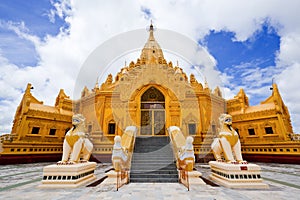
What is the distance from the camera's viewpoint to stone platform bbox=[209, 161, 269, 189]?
17.5 ft

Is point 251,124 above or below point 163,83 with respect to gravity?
below

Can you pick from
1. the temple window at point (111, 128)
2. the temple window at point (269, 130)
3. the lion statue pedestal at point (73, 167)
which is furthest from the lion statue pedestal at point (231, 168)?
the temple window at point (269, 130)

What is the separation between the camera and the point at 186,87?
15375 mm

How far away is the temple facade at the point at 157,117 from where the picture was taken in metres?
13.4

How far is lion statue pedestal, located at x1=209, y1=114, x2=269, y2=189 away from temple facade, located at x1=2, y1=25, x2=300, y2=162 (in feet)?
21.4

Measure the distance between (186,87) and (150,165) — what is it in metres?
9.36

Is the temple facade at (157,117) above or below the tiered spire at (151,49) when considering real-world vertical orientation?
below

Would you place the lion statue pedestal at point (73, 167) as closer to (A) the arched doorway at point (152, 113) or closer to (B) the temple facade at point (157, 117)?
(B) the temple facade at point (157, 117)

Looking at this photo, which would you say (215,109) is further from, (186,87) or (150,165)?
(150,165)

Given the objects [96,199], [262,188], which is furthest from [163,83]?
[96,199]

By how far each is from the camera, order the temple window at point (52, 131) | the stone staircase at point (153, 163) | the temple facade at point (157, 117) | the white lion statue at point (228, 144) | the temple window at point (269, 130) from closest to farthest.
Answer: the white lion statue at point (228, 144), the stone staircase at point (153, 163), the temple facade at point (157, 117), the temple window at point (269, 130), the temple window at point (52, 131)

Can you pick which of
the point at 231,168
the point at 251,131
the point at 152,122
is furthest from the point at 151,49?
the point at 231,168

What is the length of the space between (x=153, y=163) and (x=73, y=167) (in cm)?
360

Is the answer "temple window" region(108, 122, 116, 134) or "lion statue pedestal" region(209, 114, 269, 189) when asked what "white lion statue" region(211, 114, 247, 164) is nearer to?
"lion statue pedestal" region(209, 114, 269, 189)
